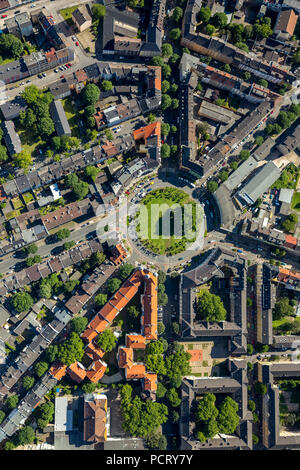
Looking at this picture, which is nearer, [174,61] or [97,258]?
[97,258]

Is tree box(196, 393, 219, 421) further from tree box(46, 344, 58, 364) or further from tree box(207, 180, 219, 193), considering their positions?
tree box(207, 180, 219, 193)

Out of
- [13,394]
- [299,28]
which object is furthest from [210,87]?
[13,394]

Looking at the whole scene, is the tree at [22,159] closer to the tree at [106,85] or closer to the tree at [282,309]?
the tree at [106,85]

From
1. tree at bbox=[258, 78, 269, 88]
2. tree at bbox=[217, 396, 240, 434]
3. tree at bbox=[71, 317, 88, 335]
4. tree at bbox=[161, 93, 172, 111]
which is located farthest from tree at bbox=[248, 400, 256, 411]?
tree at bbox=[258, 78, 269, 88]

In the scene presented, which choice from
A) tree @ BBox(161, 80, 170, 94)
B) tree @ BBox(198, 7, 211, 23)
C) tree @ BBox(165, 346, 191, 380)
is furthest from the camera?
tree @ BBox(198, 7, 211, 23)

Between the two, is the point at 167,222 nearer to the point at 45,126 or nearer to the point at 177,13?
the point at 45,126

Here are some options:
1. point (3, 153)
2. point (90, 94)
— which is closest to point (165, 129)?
point (90, 94)
